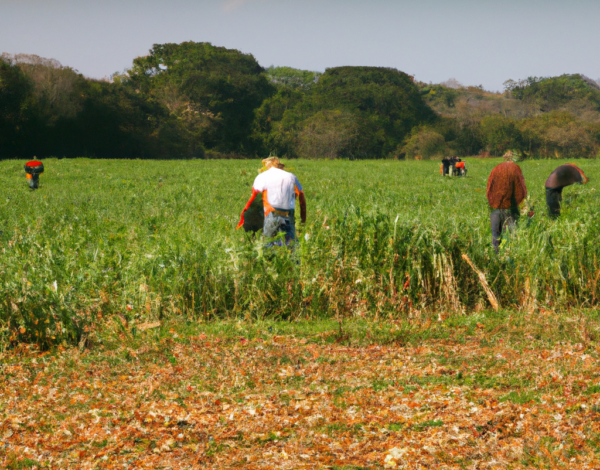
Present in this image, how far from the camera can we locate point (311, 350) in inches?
214

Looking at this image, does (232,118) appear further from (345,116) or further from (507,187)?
(507,187)

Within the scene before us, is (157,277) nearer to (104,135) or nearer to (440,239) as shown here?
(440,239)

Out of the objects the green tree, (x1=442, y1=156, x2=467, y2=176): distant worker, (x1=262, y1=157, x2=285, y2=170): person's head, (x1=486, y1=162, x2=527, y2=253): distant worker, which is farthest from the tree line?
(x1=486, y1=162, x2=527, y2=253): distant worker

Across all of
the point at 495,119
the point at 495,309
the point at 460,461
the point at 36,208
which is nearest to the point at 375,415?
the point at 460,461

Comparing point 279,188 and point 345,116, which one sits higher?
point 345,116

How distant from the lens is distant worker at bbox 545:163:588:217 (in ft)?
33.9

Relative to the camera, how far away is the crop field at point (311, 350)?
3.71 metres

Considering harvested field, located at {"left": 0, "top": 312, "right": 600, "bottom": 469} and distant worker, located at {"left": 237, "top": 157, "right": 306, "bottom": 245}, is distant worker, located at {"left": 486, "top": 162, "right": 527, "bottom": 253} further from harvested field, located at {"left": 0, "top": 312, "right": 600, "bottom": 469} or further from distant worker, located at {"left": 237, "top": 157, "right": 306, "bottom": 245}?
distant worker, located at {"left": 237, "top": 157, "right": 306, "bottom": 245}

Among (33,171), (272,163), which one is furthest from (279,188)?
(33,171)

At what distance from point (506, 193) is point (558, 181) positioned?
8.49ft

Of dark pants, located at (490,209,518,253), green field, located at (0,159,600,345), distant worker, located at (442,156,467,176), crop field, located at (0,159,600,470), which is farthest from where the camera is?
distant worker, located at (442,156,467,176)

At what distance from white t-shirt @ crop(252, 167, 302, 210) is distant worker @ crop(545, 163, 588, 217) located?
5230mm

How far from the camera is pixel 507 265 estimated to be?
277 inches

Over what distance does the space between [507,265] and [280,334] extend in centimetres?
305
